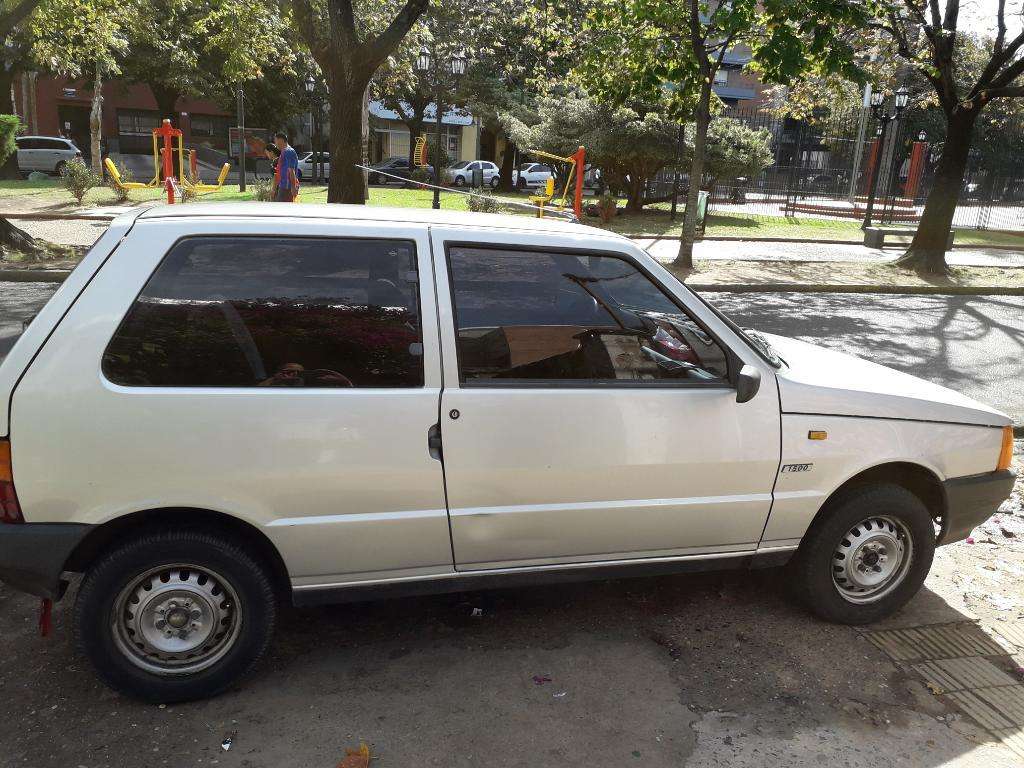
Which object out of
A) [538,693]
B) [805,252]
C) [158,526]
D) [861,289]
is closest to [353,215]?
[158,526]

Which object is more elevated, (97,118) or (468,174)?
(97,118)

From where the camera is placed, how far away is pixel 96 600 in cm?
285

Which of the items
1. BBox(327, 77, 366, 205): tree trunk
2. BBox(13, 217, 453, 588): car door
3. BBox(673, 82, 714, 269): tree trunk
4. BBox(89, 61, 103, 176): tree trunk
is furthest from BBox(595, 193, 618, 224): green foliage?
BBox(13, 217, 453, 588): car door

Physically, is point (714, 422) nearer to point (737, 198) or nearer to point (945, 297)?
point (945, 297)

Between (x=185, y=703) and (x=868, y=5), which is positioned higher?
(x=868, y=5)

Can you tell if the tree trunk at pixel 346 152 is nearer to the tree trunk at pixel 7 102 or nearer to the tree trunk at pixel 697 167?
the tree trunk at pixel 697 167

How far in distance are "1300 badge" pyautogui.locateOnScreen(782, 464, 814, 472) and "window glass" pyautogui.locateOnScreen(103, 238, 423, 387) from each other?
155cm

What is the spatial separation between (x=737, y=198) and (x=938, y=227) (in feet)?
43.5

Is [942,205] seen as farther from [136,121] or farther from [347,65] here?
[136,121]

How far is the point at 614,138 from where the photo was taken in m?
24.5

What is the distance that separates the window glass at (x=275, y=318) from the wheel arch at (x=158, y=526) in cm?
46

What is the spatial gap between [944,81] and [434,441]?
16.5m

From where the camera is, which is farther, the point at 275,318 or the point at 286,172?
the point at 286,172

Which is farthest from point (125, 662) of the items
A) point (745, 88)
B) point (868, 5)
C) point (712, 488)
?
point (745, 88)
